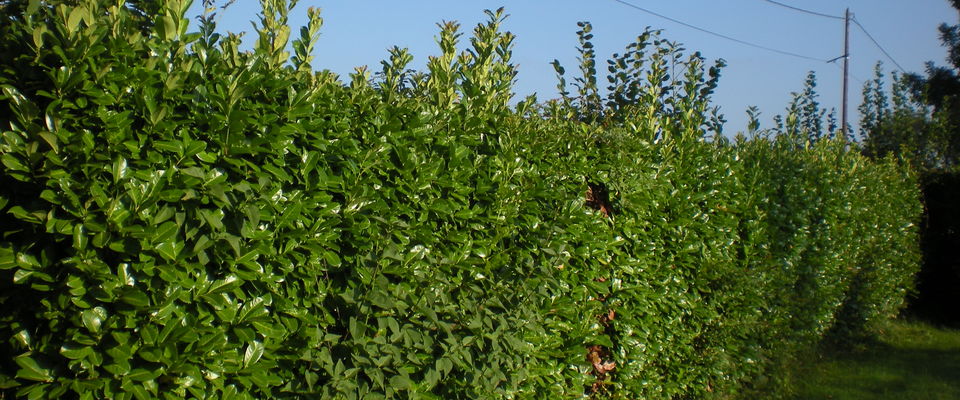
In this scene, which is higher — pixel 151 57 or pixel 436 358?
pixel 151 57

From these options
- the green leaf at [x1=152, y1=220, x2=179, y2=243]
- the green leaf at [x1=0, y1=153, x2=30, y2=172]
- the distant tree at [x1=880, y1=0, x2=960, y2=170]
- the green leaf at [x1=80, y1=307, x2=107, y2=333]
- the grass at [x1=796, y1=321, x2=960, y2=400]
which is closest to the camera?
the green leaf at [x1=0, y1=153, x2=30, y2=172]

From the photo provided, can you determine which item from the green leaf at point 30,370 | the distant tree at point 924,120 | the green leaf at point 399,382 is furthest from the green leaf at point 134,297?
the distant tree at point 924,120

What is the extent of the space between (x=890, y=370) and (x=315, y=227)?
7811mm

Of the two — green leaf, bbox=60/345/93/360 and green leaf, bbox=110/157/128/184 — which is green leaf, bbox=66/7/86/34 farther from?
green leaf, bbox=60/345/93/360

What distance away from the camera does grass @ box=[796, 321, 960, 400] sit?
746 centimetres

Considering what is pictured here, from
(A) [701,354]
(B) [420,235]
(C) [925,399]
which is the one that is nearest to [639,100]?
(A) [701,354]

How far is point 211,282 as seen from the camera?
2.82 m

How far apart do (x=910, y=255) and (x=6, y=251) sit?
41.6 feet

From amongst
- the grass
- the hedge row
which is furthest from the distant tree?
the hedge row

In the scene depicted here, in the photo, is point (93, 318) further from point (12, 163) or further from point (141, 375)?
point (12, 163)

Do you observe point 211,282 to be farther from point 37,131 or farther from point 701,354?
point 701,354

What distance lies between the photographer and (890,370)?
8.52 metres

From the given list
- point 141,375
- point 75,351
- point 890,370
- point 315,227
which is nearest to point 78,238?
point 75,351

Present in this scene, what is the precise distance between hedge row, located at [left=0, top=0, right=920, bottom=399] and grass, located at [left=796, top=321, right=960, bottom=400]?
2.30m
